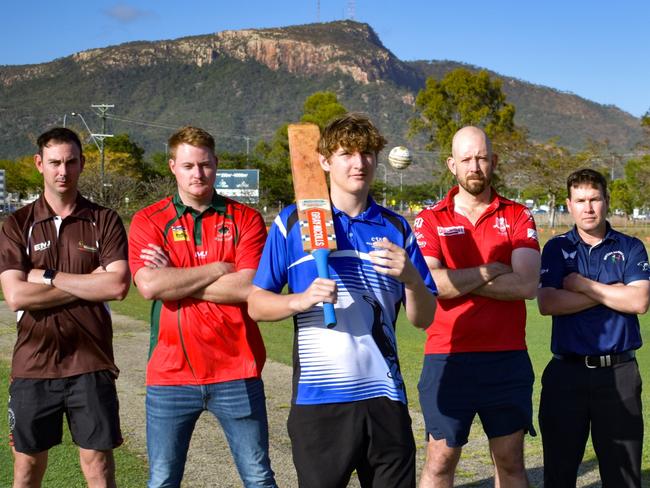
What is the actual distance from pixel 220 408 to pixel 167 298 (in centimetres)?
61

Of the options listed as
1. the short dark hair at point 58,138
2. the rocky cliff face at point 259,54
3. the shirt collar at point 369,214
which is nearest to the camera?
the shirt collar at point 369,214

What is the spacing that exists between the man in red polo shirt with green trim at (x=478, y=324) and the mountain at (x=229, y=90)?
131 metres

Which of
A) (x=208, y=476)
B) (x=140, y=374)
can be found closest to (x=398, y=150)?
(x=140, y=374)

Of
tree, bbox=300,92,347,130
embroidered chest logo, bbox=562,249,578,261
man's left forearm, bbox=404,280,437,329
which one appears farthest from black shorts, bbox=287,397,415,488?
tree, bbox=300,92,347,130

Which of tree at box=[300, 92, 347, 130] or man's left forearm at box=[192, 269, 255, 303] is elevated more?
tree at box=[300, 92, 347, 130]

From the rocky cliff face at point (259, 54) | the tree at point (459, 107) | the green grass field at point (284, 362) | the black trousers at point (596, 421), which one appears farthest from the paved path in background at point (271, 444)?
the rocky cliff face at point (259, 54)

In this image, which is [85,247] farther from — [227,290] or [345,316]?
[345,316]

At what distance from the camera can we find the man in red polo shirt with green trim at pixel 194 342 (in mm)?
4168

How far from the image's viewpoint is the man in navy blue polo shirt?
438cm

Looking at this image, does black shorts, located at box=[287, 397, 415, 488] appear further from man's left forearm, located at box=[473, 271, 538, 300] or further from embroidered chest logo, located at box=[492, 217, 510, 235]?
embroidered chest logo, located at box=[492, 217, 510, 235]

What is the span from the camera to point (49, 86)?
552ft

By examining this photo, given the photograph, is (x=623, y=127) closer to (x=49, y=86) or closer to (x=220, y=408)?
(x=49, y=86)

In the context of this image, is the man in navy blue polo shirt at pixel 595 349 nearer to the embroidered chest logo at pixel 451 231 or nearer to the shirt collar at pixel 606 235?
the shirt collar at pixel 606 235

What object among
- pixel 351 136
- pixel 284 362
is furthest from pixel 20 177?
pixel 351 136
